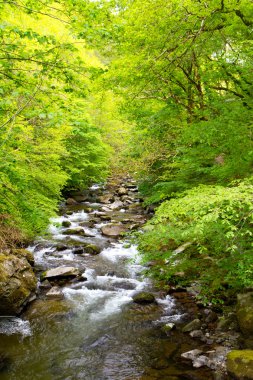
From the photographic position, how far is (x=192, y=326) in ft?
23.3

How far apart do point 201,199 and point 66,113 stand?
2585 mm

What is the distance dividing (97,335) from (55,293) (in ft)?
7.39

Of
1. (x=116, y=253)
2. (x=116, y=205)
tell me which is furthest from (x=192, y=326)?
(x=116, y=205)

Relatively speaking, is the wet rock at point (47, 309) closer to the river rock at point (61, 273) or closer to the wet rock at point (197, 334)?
the river rock at point (61, 273)

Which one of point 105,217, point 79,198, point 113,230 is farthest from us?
point 79,198

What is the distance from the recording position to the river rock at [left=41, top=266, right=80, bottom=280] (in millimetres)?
9805

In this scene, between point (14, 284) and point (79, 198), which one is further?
point (79, 198)

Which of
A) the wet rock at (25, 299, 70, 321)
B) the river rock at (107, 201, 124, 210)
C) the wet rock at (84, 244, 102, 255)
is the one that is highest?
the river rock at (107, 201, 124, 210)

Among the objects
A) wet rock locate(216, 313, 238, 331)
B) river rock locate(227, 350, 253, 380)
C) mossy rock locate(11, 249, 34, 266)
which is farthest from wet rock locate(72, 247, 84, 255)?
river rock locate(227, 350, 253, 380)

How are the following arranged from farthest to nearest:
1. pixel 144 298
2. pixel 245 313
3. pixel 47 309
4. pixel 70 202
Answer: pixel 70 202 < pixel 144 298 < pixel 47 309 < pixel 245 313

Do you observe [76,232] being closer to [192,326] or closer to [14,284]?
[14,284]

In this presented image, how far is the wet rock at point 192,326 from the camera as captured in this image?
23.2 feet

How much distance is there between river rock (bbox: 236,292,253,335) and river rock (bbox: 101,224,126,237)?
8.18 metres

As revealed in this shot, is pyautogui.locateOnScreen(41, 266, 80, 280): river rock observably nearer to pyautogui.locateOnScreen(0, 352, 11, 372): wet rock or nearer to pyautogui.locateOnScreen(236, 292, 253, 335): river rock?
pyautogui.locateOnScreen(0, 352, 11, 372): wet rock
